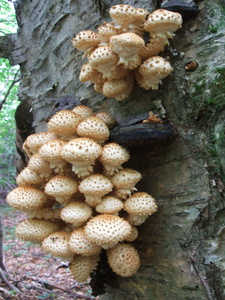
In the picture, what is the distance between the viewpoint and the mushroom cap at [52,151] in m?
1.52

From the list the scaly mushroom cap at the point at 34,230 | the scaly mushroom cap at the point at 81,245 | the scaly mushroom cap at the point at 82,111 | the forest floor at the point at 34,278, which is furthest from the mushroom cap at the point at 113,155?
the forest floor at the point at 34,278

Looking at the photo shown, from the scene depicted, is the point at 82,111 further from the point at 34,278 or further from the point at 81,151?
the point at 34,278

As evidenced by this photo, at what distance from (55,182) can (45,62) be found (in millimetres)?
1395

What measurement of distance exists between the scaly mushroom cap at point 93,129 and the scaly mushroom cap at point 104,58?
1.02 feet

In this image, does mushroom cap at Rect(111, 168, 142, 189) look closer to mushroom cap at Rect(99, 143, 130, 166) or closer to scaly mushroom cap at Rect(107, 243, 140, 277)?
mushroom cap at Rect(99, 143, 130, 166)

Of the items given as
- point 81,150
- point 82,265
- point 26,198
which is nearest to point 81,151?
point 81,150

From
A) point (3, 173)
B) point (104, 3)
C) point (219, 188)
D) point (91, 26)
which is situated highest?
point (104, 3)

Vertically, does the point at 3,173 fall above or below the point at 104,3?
below

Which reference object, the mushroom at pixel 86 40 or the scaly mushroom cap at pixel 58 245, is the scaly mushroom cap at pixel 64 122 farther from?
the scaly mushroom cap at pixel 58 245

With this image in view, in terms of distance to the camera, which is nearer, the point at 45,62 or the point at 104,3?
the point at 104,3

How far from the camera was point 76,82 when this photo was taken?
82.1 inches

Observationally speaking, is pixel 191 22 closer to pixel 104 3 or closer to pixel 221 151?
pixel 104 3

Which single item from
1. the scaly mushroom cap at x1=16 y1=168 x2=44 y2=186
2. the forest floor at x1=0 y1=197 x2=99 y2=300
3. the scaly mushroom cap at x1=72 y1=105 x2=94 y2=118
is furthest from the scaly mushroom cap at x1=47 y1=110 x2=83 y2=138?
the forest floor at x1=0 y1=197 x2=99 y2=300

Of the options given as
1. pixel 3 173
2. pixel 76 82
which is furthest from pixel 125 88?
pixel 3 173
